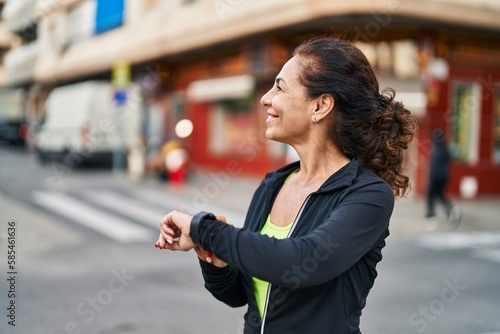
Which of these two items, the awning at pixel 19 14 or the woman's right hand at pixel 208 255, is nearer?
the woman's right hand at pixel 208 255

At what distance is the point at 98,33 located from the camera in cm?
2062

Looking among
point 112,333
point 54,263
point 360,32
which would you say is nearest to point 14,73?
point 112,333

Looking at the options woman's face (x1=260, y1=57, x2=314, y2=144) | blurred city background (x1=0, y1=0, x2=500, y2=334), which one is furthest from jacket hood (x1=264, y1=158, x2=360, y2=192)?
blurred city background (x1=0, y1=0, x2=500, y2=334)

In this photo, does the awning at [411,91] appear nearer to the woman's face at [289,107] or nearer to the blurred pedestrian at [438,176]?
the blurred pedestrian at [438,176]

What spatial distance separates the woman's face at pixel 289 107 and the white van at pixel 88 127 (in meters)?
16.5

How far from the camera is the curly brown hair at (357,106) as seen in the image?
1628 millimetres

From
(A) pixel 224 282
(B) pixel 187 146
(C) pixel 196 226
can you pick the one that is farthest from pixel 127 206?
(C) pixel 196 226

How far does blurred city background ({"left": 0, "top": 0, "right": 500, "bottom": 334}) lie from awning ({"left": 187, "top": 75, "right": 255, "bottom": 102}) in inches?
3.3

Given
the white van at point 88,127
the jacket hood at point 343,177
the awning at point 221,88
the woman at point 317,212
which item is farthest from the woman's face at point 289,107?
the white van at point 88,127

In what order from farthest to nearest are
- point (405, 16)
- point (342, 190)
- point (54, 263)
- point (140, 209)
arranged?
point (405, 16), point (140, 209), point (54, 263), point (342, 190)

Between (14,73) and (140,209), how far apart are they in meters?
7.29

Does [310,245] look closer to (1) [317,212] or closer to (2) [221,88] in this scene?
(1) [317,212]

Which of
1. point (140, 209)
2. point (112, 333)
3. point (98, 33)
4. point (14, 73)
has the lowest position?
point (112, 333)

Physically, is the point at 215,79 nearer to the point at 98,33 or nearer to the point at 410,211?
the point at 98,33
